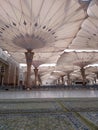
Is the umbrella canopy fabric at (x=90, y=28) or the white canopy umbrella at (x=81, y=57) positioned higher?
the umbrella canopy fabric at (x=90, y=28)

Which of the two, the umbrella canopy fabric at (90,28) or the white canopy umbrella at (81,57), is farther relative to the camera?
the white canopy umbrella at (81,57)

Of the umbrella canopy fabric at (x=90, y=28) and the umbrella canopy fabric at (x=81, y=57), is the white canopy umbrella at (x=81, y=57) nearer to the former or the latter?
the umbrella canopy fabric at (x=81, y=57)

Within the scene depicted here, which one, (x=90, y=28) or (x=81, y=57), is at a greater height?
(x=90, y=28)

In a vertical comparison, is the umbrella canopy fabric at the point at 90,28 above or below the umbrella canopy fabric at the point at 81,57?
above

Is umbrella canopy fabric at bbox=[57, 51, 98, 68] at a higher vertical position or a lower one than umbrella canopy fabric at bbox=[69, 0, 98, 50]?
lower

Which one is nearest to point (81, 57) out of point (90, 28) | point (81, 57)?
point (81, 57)

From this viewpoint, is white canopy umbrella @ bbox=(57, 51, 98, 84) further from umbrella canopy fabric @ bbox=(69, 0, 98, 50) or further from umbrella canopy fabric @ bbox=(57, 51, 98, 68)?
umbrella canopy fabric @ bbox=(69, 0, 98, 50)

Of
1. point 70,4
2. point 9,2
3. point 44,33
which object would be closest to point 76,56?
point 44,33

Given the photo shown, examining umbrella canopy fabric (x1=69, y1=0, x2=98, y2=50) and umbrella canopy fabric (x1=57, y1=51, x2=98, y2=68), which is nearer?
umbrella canopy fabric (x1=69, y1=0, x2=98, y2=50)

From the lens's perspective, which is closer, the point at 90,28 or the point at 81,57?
the point at 90,28

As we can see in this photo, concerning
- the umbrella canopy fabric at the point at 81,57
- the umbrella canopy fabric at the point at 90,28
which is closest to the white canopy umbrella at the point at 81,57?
the umbrella canopy fabric at the point at 81,57

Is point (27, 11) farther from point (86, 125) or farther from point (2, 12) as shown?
point (86, 125)

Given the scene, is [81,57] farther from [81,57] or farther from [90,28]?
[90,28]

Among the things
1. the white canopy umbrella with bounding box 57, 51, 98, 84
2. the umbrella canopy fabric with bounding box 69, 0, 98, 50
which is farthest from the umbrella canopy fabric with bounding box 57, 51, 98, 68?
the umbrella canopy fabric with bounding box 69, 0, 98, 50
